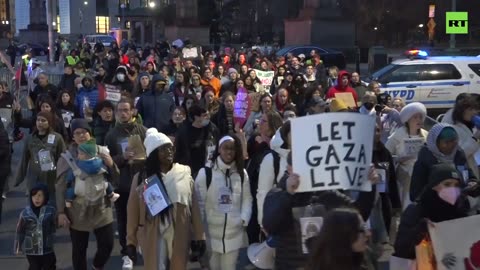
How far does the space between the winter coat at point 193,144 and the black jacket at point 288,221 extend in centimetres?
394

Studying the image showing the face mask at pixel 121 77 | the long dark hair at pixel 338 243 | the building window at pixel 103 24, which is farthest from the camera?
the building window at pixel 103 24

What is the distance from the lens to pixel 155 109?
11.7m

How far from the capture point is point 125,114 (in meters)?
8.84

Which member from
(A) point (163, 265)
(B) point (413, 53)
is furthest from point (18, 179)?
(B) point (413, 53)

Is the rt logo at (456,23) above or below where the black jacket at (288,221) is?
above

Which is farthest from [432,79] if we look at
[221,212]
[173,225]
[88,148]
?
[173,225]

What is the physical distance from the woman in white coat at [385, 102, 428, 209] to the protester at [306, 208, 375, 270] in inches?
174

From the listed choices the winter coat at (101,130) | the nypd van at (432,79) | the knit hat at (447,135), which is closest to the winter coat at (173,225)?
the knit hat at (447,135)

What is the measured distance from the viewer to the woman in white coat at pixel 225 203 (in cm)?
671

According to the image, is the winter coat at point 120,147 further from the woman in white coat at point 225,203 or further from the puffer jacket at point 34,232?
the woman in white coat at point 225,203

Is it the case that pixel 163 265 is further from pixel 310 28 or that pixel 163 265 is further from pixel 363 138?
pixel 310 28

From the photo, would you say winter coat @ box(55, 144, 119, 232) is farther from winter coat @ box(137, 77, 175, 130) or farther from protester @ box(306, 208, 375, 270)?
winter coat @ box(137, 77, 175, 130)

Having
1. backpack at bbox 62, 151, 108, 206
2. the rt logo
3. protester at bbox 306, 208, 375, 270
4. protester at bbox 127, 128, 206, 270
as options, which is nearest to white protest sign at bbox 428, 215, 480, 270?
protester at bbox 306, 208, 375, 270

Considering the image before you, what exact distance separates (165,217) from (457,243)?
7.87ft
